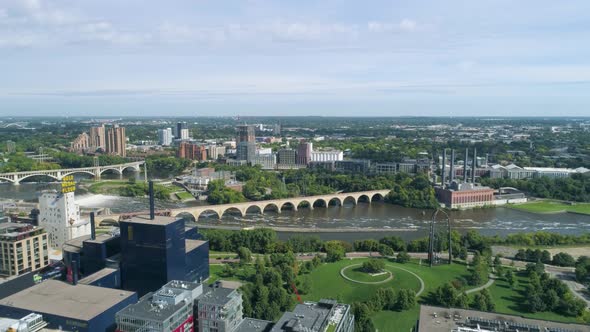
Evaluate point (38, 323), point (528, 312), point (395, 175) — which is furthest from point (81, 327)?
point (395, 175)

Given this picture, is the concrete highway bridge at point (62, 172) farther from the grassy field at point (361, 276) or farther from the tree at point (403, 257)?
the tree at point (403, 257)

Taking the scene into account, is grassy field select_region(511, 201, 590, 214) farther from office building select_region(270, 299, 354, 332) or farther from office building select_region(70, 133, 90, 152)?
office building select_region(70, 133, 90, 152)

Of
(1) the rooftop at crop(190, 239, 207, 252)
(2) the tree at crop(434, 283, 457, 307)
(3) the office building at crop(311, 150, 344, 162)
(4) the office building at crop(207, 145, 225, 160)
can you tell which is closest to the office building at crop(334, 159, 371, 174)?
(3) the office building at crop(311, 150, 344, 162)

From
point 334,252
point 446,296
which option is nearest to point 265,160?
point 334,252

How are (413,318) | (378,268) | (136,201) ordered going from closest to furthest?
(413,318) → (378,268) → (136,201)

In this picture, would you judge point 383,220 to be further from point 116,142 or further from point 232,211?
point 116,142

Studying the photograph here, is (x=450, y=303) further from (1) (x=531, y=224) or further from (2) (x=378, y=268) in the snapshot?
(1) (x=531, y=224)
